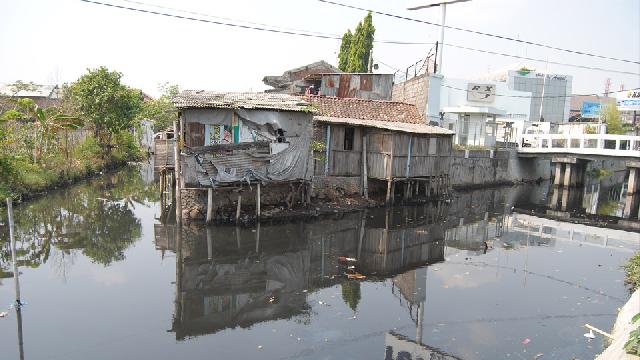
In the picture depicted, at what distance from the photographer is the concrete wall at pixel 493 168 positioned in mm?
27984

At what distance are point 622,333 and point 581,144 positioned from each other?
24.6 m

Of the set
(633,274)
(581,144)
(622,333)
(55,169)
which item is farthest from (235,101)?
(581,144)

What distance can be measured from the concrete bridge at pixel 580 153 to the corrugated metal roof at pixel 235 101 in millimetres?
19205

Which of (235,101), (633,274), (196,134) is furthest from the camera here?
(235,101)

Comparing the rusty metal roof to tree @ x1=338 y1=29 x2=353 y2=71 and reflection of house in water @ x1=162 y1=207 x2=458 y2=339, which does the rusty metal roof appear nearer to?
reflection of house in water @ x1=162 y1=207 x2=458 y2=339

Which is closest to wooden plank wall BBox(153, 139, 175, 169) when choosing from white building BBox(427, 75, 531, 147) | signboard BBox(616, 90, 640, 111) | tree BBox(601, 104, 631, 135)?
white building BBox(427, 75, 531, 147)

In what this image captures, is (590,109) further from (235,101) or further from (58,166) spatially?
(58,166)

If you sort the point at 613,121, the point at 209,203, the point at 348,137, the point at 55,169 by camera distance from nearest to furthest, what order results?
the point at 209,203 → the point at 348,137 → the point at 55,169 → the point at 613,121

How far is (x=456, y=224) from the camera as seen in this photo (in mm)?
18203

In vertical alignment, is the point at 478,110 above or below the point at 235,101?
above

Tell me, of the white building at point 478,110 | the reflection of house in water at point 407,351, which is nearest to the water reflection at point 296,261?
the reflection of house in water at point 407,351

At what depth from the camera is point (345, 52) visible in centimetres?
3947

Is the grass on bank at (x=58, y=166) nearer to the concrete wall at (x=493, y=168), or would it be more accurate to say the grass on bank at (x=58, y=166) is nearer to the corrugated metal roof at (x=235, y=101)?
the corrugated metal roof at (x=235, y=101)

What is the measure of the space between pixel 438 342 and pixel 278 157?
383 inches
